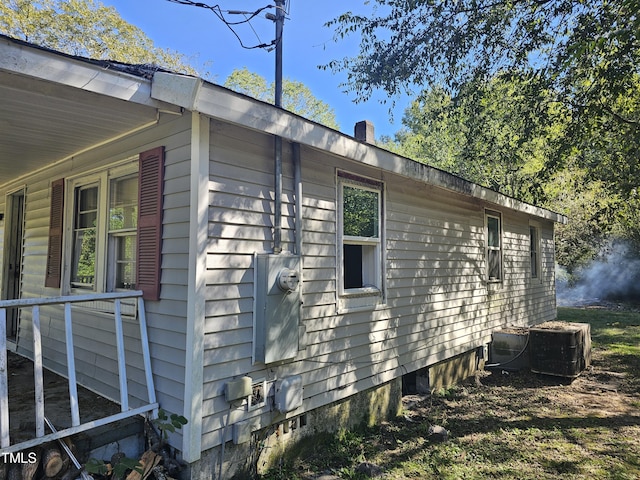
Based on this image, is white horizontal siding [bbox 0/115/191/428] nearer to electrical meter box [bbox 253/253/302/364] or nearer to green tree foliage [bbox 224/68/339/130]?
electrical meter box [bbox 253/253/302/364]

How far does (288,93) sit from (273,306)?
25963mm

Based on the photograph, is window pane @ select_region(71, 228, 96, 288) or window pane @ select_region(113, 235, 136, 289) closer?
window pane @ select_region(113, 235, 136, 289)

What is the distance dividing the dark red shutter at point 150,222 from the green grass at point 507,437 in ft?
6.17

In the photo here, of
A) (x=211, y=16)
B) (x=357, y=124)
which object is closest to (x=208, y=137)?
(x=357, y=124)

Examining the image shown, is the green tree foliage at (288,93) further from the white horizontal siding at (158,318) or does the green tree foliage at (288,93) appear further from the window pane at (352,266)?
the white horizontal siding at (158,318)

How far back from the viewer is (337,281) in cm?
411

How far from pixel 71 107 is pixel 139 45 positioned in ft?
64.3

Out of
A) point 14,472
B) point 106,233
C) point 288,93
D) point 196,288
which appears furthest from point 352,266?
point 288,93

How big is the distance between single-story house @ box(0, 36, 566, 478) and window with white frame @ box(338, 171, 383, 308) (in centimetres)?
2

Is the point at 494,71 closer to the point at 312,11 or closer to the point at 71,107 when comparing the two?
the point at 312,11

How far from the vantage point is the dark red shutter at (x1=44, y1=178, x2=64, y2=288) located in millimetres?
4359

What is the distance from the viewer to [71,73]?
90.4 inches

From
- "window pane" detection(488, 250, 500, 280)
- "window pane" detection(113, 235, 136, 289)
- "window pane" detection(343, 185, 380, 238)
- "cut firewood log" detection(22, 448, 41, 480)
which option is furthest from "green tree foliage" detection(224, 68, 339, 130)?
"cut firewood log" detection(22, 448, 41, 480)

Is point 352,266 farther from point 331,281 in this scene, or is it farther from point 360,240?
point 331,281
